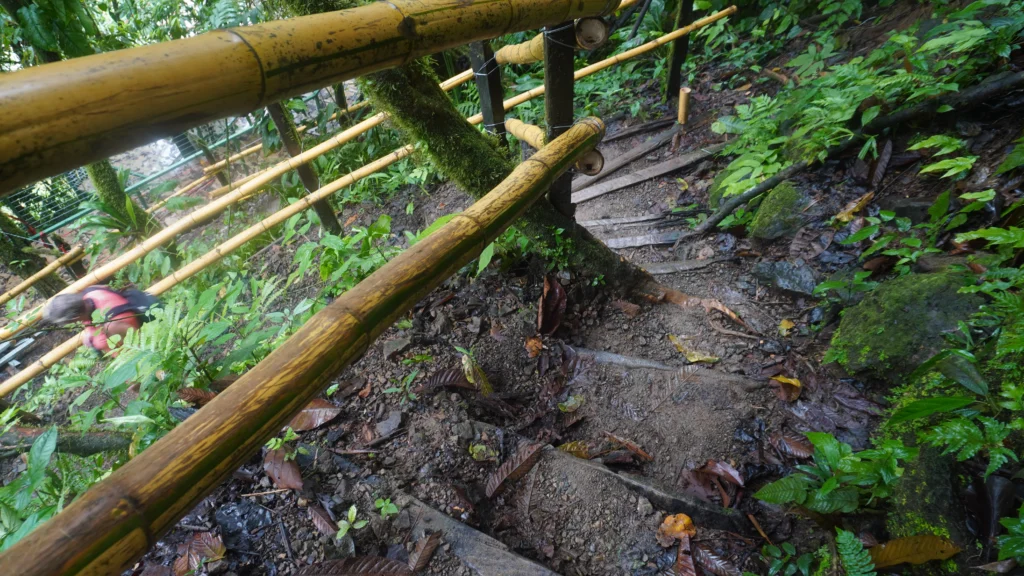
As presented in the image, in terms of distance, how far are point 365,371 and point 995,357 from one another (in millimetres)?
2585

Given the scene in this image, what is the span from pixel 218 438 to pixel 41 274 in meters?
6.15

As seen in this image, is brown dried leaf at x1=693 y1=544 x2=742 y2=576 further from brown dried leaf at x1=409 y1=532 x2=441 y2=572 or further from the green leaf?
brown dried leaf at x1=409 y1=532 x2=441 y2=572

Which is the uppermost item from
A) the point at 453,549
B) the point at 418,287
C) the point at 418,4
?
the point at 418,4

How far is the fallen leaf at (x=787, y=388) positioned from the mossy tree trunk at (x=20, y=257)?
7.60m

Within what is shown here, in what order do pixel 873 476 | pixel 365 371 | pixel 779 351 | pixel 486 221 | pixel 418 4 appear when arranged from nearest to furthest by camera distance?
pixel 418 4 < pixel 873 476 < pixel 486 221 < pixel 365 371 < pixel 779 351

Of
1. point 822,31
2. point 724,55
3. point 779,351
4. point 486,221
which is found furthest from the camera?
point 724,55

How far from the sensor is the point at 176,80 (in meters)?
0.82

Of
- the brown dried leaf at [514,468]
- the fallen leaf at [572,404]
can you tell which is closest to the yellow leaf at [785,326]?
the fallen leaf at [572,404]

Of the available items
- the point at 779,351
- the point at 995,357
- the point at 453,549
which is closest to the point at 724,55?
the point at 779,351

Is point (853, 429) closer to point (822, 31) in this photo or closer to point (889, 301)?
point (889, 301)

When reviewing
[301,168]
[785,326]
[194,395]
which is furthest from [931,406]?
[301,168]

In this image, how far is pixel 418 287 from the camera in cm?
141

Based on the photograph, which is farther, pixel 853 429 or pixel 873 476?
pixel 853 429

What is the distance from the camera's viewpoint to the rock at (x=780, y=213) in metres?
3.09
